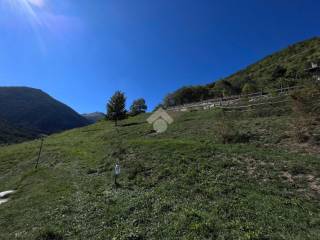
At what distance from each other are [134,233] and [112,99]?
46012mm

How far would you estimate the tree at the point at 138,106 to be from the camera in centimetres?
8611

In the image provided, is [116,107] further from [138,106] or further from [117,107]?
[138,106]

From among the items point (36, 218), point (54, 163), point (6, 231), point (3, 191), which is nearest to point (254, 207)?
point (36, 218)

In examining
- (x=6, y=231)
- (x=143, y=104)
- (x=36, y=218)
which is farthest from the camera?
(x=143, y=104)

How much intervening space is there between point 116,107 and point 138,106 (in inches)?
1518

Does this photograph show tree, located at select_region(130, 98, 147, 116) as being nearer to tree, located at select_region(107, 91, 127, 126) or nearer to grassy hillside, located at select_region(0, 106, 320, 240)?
tree, located at select_region(107, 91, 127, 126)

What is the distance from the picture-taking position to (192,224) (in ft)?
27.0

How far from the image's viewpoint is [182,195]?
11.2 m

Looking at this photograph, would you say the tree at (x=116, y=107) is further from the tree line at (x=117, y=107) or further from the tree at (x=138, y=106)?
the tree at (x=138, y=106)

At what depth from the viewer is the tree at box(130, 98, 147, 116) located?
86113 millimetres

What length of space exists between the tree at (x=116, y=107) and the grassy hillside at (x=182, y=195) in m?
31.0

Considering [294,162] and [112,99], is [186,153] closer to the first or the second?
[294,162]

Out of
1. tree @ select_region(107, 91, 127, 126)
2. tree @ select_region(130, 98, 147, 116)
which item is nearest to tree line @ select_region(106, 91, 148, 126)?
tree @ select_region(107, 91, 127, 126)

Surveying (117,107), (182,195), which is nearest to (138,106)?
(117,107)
